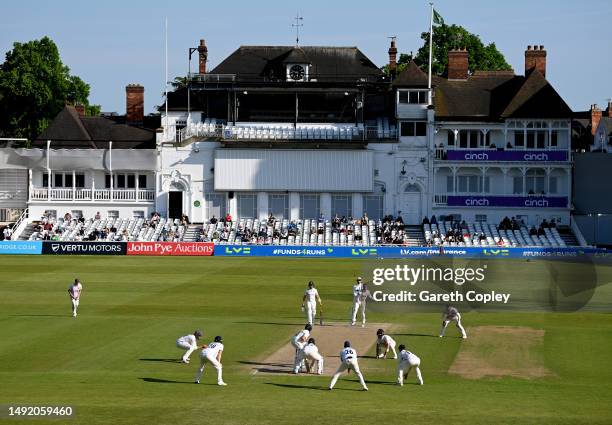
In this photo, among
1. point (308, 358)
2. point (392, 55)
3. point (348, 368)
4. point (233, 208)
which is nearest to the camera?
point (348, 368)

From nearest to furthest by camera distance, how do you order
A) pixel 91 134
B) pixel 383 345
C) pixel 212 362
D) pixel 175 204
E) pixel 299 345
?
pixel 212 362 < pixel 299 345 < pixel 383 345 < pixel 175 204 < pixel 91 134

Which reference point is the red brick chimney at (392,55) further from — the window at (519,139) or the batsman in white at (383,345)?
the batsman in white at (383,345)

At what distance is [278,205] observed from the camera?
255ft

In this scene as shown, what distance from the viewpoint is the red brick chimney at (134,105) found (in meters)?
83.6

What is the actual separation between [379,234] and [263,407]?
50.2 meters

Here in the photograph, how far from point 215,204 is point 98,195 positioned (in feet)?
27.0

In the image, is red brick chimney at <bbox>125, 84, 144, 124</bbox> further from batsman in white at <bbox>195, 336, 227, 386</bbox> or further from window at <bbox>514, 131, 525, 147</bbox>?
batsman in white at <bbox>195, 336, 227, 386</bbox>

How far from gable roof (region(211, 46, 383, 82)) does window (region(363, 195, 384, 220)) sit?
29.0 feet

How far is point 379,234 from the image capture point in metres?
73.9

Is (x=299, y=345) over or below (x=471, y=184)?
below

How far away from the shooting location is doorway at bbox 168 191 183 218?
256ft

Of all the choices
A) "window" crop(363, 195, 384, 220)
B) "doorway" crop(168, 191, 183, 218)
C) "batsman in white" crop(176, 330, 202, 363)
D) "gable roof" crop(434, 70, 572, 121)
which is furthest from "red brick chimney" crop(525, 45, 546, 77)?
"batsman in white" crop(176, 330, 202, 363)

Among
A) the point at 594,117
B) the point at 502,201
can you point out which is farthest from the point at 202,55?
the point at 594,117

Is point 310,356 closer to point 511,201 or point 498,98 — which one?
point 511,201
